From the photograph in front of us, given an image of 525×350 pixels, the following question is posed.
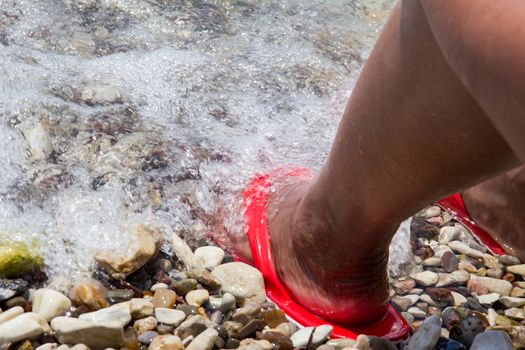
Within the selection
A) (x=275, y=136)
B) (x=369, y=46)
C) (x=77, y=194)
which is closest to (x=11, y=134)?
(x=77, y=194)

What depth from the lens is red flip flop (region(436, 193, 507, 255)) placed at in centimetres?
250

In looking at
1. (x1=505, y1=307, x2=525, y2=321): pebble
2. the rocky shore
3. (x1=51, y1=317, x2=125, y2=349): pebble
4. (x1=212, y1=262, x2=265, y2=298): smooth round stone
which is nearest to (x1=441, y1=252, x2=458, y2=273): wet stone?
the rocky shore

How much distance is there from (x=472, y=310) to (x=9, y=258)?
1.25 m

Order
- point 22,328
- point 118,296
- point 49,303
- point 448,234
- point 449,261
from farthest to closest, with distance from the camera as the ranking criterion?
point 448,234, point 449,261, point 118,296, point 49,303, point 22,328

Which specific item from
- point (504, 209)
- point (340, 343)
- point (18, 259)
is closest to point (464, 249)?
Result: point (504, 209)

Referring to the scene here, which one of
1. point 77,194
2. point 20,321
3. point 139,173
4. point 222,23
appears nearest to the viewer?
point 20,321

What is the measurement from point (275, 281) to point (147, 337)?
48cm

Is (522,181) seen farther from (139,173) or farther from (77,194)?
(77,194)

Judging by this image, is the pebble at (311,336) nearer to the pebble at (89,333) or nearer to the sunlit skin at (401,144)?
the sunlit skin at (401,144)

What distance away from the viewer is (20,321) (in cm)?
176

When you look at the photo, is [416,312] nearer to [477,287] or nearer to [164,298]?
[477,287]

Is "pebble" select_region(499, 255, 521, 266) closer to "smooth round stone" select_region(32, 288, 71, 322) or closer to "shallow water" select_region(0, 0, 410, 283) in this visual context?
"shallow water" select_region(0, 0, 410, 283)

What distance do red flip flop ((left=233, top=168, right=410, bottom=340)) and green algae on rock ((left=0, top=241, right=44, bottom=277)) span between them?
58 centimetres

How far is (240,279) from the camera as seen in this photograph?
212 centimetres
